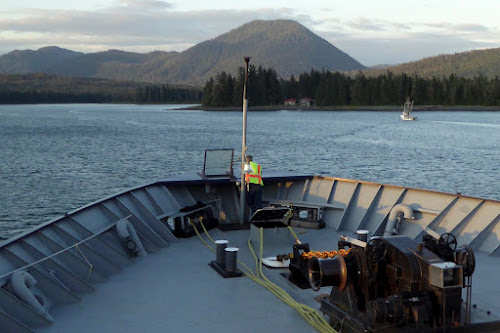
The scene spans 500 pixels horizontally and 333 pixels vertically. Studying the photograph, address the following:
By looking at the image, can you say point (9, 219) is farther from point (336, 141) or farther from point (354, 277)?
point (336, 141)

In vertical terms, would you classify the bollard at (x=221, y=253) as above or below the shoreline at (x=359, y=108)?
below

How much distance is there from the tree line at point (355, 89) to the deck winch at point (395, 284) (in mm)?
156093

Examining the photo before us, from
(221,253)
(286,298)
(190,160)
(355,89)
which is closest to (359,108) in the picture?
Result: (355,89)

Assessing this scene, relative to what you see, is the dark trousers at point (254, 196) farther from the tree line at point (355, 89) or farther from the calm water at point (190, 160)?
the tree line at point (355, 89)

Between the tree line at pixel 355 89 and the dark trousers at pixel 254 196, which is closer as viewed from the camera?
the dark trousers at pixel 254 196

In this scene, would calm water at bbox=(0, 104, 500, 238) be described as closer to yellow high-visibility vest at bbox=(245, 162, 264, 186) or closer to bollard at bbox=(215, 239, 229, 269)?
yellow high-visibility vest at bbox=(245, 162, 264, 186)

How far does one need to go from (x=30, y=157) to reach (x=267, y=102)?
133 metres

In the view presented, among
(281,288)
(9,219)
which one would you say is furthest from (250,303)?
(9,219)

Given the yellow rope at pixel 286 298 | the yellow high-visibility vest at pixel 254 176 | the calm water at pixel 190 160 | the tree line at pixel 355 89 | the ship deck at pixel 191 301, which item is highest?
the tree line at pixel 355 89

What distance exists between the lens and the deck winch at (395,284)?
580 cm

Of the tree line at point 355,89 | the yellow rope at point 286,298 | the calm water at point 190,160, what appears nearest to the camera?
the yellow rope at point 286,298

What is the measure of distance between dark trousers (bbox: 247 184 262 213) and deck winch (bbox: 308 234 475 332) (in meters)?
5.12

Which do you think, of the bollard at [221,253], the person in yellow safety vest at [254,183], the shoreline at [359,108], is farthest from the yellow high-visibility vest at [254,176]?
the shoreline at [359,108]

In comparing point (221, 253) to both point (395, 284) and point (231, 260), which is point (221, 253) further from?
point (395, 284)
